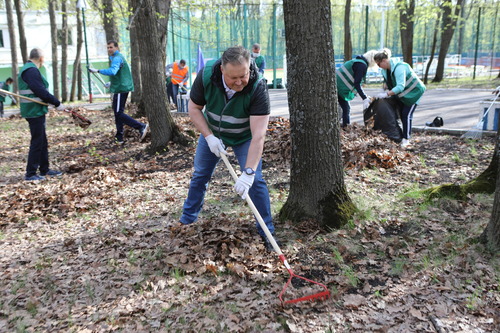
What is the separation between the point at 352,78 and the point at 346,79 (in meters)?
0.11

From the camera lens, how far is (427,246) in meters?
3.76

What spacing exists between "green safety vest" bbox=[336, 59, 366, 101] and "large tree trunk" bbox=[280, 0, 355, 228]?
3940mm

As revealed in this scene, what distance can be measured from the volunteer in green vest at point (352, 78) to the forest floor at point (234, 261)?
6.82 ft

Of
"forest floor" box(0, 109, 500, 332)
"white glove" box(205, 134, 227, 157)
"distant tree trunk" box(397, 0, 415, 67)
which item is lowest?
"forest floor" box(0, 109, 500, 332)

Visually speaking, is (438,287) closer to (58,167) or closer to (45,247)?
(45,247)

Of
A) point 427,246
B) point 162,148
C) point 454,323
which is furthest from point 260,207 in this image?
point 162,148

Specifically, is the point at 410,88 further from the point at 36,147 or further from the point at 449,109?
the point at 36,147

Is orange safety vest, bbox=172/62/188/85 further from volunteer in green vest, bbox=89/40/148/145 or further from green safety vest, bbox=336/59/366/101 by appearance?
green safety vest, bbox=336/59/366/101

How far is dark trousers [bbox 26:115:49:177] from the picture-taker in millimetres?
6582

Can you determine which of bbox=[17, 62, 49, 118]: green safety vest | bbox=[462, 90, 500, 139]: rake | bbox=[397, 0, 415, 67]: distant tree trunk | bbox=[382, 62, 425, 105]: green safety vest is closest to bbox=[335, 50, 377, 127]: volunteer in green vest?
bbox=[382, 62, 425, 105]: green safety vest

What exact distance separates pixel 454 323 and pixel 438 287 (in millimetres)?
390

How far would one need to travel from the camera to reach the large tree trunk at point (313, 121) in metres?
3.77

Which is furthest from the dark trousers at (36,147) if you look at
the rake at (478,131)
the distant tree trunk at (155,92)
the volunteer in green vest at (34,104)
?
the rake at (478,131)

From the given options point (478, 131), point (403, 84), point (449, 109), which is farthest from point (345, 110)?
point (449, 109)
